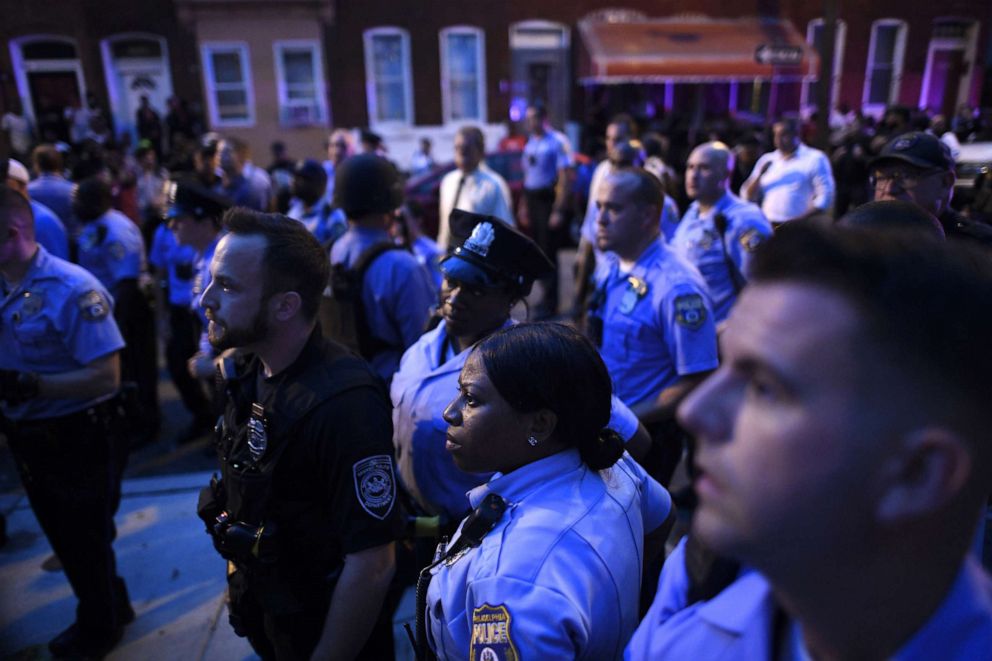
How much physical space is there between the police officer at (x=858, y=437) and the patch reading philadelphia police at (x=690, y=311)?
6.63 feet

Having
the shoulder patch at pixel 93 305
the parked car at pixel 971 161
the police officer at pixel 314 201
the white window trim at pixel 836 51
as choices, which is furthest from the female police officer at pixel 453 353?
the white window trim at pixel 836 51

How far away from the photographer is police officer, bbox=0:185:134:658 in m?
2.80

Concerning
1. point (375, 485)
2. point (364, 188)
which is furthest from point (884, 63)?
point (375, 485)

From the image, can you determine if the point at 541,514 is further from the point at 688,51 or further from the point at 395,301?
the point at 688,51

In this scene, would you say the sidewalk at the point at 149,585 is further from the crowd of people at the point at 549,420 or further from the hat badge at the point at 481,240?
the hat badge at the point at 481,240

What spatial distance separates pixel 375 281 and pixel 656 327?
133 centimetres

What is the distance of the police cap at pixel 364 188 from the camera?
3.42 metres

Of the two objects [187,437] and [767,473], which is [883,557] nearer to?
[767,473]

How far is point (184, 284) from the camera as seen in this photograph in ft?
16.0

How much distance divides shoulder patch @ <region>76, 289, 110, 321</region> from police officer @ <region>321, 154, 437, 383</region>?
95 centimetres

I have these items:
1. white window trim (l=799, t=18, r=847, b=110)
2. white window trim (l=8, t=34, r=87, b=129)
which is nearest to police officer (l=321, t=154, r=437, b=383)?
white window trim (l=8, t=34, r=87, b=129)

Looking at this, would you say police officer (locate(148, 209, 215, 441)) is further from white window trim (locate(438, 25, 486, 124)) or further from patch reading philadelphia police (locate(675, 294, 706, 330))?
white window trim (locate(438, 25, 486, 124))

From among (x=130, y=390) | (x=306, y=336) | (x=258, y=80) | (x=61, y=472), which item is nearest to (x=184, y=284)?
(x=130, y=390)

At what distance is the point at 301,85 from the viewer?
18.0 meters
